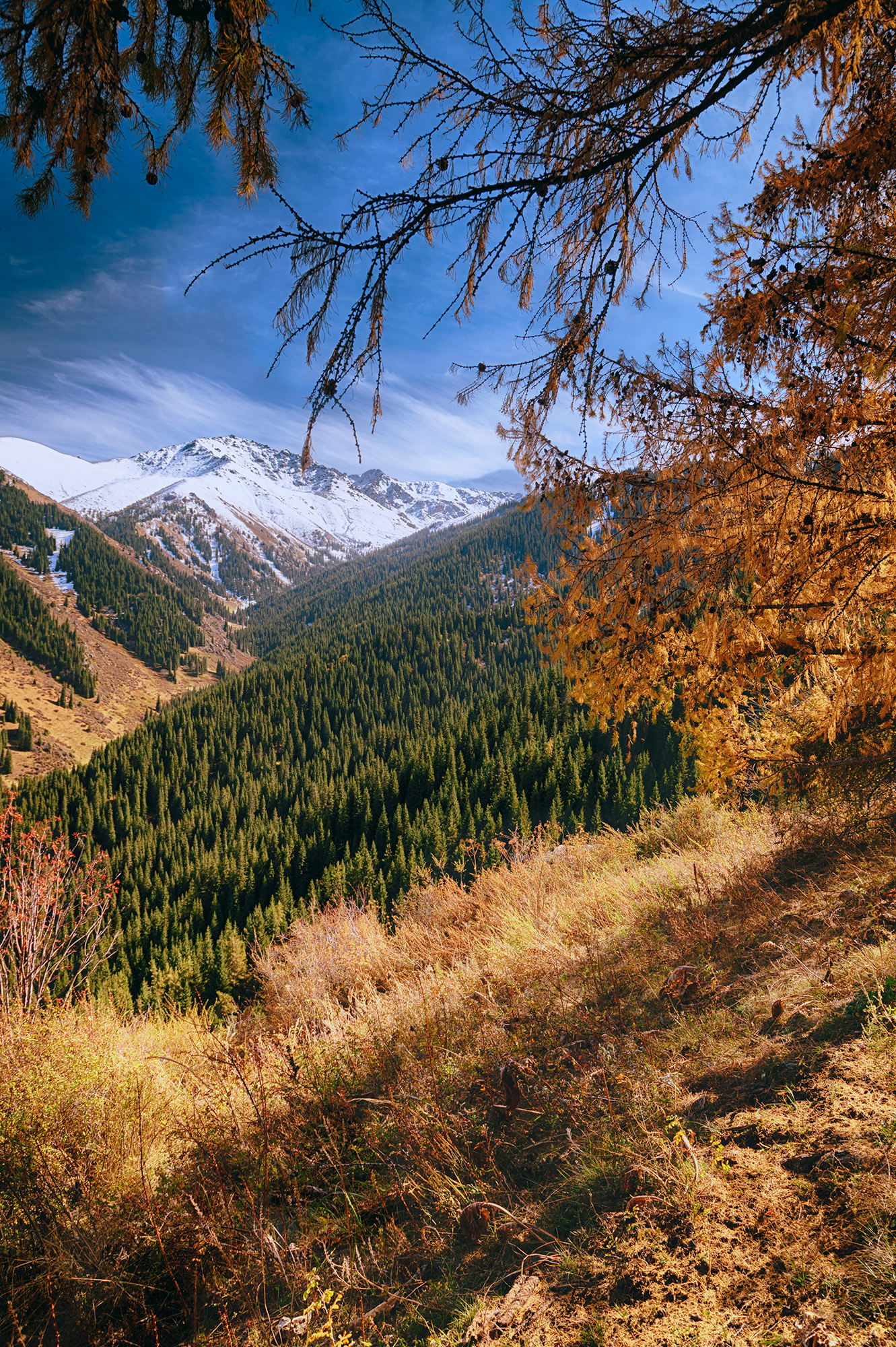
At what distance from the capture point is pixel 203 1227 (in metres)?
2.94

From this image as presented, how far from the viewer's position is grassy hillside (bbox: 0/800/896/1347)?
190cm

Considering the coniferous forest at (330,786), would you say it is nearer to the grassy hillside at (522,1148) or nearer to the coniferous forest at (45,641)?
the grassy hillside at (522,1148)

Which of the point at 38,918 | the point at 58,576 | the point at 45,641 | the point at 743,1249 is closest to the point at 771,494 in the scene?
the point at 743,1249

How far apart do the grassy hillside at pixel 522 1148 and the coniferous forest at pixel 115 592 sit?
158386 millimetres

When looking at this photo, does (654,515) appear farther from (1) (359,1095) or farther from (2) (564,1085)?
(1) (359,1095)

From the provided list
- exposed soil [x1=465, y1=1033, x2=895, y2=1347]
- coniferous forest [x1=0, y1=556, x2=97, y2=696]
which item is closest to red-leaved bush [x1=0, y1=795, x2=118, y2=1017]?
exposed soil [x1=465, y1=1033, x2=895, y2=1347]

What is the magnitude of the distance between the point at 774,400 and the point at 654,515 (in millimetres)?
828

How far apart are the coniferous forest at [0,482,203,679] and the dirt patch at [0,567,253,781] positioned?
179 inches

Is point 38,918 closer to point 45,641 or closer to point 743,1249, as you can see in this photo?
point 743,1249

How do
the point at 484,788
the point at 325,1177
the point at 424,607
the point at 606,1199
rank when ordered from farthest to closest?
the point at 424,607 < the point at 484,788 < the point at 325,1177 < the point at 606,1199

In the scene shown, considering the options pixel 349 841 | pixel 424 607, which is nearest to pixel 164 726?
pixel 349 841

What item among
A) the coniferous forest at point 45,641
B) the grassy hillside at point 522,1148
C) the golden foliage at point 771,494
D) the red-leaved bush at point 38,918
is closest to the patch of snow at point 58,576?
the coniferous forest at point 45,641

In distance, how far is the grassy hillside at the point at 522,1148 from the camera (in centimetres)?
190

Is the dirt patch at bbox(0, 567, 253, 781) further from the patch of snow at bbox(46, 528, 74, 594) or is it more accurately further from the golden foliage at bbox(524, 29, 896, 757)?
the golden foliage at bbox(524, 29, 896, 757)
